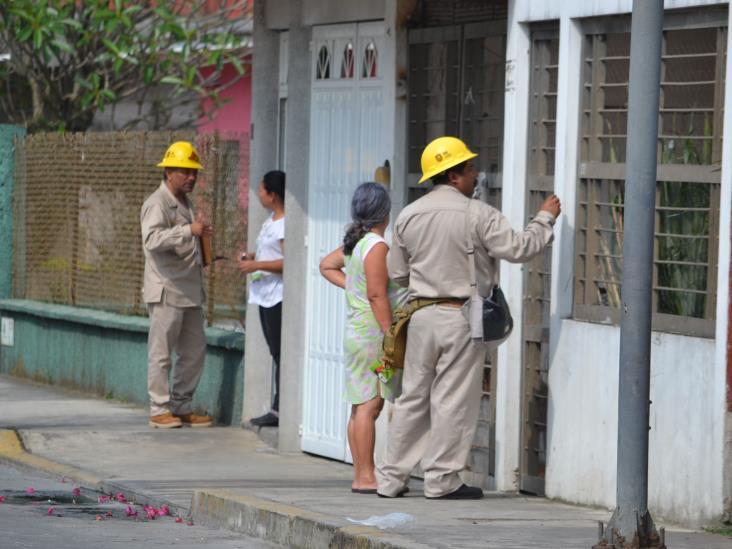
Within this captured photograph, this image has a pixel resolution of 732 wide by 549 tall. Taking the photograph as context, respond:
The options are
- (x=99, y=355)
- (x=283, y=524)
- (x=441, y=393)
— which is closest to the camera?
(x=283, y=524)

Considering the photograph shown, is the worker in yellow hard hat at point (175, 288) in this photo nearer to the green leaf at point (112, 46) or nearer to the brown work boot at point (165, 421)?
the brown work boot at point (165, 421)

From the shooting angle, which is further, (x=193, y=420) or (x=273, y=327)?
(x=193, y=420)

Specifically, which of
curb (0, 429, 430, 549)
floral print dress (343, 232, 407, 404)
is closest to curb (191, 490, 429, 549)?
curb (0, 429, 430, 549)

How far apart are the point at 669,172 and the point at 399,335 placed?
1.57 metres

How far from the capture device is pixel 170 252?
12.9 m

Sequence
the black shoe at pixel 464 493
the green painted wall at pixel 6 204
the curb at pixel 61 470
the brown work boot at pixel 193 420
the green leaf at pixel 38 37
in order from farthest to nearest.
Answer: the green painted wall at pixel 6 204 → the green leaf at pixel 38 37 → the brown work boot at pixel 193 420 → the curb at pixel 61 470 → the black shoe at pixel 464 493

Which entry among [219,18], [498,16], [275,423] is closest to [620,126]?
[498,16]

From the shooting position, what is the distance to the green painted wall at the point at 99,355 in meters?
13.5

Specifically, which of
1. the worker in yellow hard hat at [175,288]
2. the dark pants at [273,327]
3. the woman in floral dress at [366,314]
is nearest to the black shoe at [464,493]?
the woman in floral dress at [366,314]

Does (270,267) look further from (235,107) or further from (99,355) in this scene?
(235,107)

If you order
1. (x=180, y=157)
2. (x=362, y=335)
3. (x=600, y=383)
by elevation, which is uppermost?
(x=180, y=157)

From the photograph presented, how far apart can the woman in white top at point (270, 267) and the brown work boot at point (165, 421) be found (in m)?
0.80

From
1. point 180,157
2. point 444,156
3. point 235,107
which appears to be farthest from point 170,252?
point 235,107

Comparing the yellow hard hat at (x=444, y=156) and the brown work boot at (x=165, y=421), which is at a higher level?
the yellow hard hat at (x=444, y=156)
